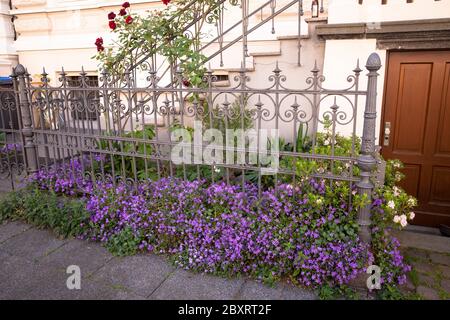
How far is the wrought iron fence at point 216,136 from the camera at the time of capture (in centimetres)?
284

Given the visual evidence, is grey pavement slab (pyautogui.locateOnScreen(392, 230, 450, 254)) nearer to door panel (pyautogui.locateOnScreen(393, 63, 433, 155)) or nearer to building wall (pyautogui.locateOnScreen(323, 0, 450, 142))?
door panel (pyautogui.locateOnScreen(393, 63, 433, 155))

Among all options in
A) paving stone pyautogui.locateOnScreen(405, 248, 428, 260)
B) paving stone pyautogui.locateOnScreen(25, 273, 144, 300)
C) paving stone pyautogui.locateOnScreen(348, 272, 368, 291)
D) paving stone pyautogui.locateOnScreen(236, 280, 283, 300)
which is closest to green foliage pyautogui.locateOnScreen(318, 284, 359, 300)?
paving stone pyautogui.locateOnScreen(348, 272, 368, 291)

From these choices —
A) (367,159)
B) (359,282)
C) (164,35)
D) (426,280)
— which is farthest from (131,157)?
(426,280)

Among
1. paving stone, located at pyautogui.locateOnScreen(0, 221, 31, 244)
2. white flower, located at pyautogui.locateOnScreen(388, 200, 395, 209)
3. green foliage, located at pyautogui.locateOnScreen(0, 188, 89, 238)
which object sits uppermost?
white flower, located at pyautogui.locateOnScreen(388, 200, 395, 209)

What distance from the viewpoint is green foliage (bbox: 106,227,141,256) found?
3.25 metres

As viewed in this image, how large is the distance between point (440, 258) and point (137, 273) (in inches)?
111

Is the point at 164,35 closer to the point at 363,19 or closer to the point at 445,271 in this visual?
the point at 363,19

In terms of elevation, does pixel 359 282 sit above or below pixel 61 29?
below

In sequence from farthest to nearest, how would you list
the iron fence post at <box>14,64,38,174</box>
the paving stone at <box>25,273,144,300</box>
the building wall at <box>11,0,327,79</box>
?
1. the building wall at <box>11,0,327,79</box>
2. the iron fence post at <box>14,64,38,174</box>
3. the paving stone at <box>25,273,144,300</box>

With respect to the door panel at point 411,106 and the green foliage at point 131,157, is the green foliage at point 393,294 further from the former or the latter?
the green foliage at point 131,157

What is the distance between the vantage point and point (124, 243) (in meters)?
3.28

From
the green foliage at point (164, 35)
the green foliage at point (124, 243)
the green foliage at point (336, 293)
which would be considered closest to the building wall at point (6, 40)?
the green foliage at point (164, 35)

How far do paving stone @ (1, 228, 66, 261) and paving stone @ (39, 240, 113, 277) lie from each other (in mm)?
109

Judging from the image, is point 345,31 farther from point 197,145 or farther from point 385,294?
point 385,294
